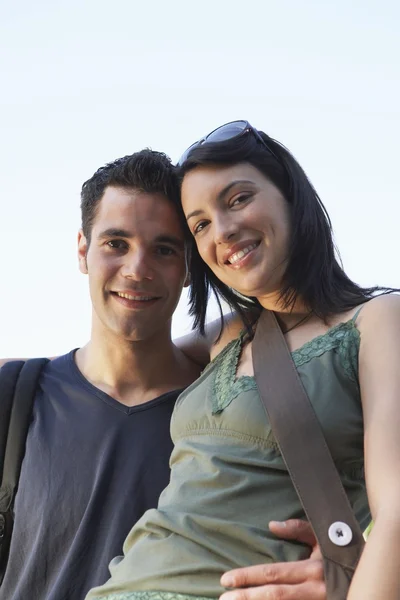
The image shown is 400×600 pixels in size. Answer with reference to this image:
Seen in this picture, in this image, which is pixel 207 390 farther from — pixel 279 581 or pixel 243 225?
pixel 279 581

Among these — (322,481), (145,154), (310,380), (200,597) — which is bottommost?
(200,597)

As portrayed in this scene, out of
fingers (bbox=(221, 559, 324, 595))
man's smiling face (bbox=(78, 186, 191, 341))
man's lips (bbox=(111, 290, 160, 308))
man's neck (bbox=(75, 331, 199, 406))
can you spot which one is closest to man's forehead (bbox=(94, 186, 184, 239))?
man's smiling face (bbox=(78, 186, 191, 341))

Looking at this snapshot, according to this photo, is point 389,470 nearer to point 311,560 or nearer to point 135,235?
point 311,560

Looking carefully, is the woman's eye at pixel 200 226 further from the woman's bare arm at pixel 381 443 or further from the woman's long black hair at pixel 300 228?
the woman's bare arm at pixel 381 443

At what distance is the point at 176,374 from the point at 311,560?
1706 mm

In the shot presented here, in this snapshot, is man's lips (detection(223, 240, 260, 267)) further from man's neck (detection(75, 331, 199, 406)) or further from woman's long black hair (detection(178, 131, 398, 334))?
man's neck (detection(75, 331, 199, 406))

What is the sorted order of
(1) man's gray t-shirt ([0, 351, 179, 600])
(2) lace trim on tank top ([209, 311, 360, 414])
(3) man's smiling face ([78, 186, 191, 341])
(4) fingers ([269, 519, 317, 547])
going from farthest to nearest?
(3) man's smiling face ([78, 186, 191, 341]), (1) man's gray t-shirt ([0, 351, 179, 600]), (2) lace trim on tank top ([209, 311, 360, 414]), (4) fingers ([269, 519, 317, 547])

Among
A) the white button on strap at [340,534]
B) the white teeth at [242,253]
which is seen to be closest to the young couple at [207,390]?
the white teeth at [242,253]

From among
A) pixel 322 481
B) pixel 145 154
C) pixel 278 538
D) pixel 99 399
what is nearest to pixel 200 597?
pixel 278 538

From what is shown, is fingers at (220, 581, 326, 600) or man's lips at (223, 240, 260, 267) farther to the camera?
man's lips at (223, 240, 260, 267)

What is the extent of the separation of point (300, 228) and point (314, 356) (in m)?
0.57

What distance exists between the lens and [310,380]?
9.62 feet

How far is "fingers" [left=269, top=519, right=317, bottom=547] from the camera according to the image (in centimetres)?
279

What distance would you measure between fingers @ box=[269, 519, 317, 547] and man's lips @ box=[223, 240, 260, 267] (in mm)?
964
